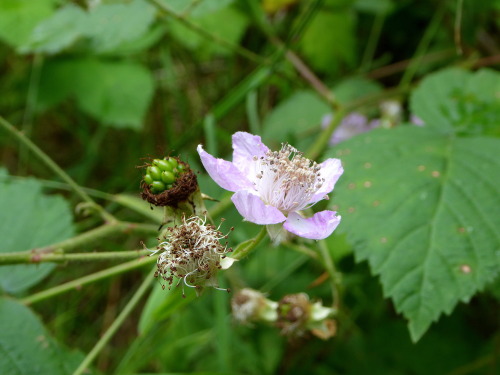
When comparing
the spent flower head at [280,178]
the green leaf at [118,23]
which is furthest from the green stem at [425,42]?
the spent flower head at [280,178]

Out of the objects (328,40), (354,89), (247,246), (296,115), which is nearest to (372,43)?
(328,40)

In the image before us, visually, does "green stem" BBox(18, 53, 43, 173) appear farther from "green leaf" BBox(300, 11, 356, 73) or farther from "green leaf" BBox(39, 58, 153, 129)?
"green leaf" BBox(300, 11, 356, 73)

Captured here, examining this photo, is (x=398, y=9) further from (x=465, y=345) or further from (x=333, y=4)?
(x=465, y=345)

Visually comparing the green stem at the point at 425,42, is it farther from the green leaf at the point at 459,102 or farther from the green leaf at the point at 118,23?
the green leaf at the point at 118,23

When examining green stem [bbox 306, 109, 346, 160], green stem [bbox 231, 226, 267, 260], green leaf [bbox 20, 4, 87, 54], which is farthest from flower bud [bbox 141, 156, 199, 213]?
green leaf [bbox 20, 4, 87, 54]

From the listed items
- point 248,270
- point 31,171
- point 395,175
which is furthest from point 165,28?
point 395,175

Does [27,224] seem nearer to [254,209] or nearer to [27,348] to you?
[27,348]
